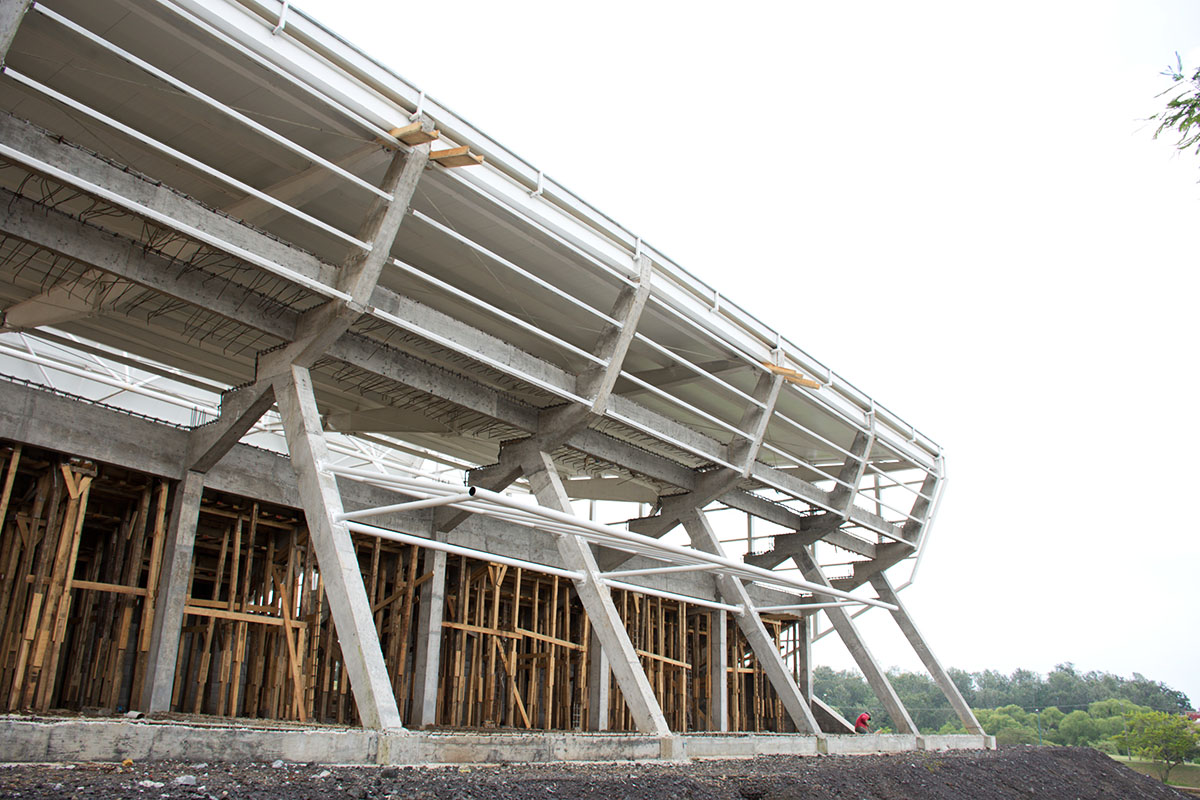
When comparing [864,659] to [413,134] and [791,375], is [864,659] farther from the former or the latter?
[413,134]

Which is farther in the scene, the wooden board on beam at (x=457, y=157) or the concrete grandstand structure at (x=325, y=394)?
the wooden board on beam at (x=457, y=157)

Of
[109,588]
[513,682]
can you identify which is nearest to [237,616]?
[109,588]

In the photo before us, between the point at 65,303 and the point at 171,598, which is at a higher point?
the point at 65,303

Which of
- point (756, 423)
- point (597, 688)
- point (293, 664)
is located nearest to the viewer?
point (293, 664)

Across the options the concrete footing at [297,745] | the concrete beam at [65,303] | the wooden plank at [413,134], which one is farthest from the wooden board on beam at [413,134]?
the concrete footing at [297,745]

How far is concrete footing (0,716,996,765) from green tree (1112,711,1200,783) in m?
46.9

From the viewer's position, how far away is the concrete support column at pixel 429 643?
16.4m

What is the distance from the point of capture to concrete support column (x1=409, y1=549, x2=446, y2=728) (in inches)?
645

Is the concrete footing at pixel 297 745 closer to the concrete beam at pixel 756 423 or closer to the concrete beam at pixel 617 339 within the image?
the concrete beam at pixel 617 339

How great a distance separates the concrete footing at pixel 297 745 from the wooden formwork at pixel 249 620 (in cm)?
389

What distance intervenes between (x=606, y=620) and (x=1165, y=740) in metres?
48.5

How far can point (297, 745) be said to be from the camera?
8414 millimetres

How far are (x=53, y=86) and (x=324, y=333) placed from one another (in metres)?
4.66

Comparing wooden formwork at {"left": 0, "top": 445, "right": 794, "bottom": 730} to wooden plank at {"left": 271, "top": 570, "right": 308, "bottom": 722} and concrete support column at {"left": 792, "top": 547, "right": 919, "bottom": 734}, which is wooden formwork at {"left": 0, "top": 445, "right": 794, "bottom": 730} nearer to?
wooden plank at {"left": 271, "top": 570, "right": 308, "bottom": 722}
